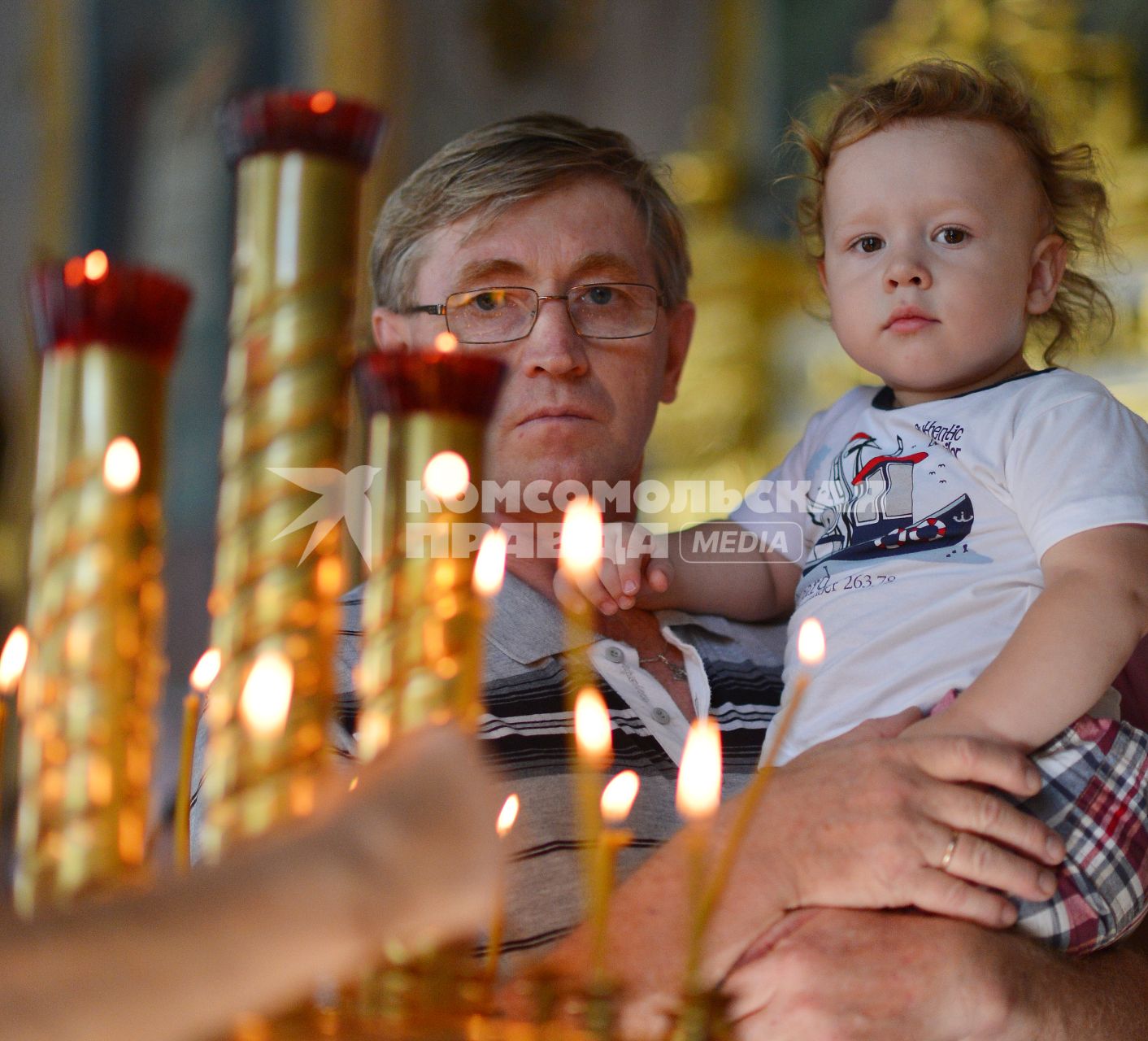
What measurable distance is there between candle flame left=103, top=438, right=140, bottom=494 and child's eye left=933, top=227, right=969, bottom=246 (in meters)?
1.06

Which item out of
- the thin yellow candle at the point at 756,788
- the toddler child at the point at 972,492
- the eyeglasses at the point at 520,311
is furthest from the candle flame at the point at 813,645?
the eyeglasses at the point at 520,311

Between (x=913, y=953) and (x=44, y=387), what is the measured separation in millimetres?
810

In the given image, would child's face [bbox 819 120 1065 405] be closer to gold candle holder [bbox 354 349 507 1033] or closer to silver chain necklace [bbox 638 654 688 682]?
silver chain necklace [bbox 638 654 688 682]

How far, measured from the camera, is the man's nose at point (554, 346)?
162 cm

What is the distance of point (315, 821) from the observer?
38 cm

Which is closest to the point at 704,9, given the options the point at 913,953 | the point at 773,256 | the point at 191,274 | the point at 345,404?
the point at 773,256

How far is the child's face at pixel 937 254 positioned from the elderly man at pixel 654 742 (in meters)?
0.35

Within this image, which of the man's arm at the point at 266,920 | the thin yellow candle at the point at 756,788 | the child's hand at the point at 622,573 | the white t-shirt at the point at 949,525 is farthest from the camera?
the child's hand at the point at 622,573

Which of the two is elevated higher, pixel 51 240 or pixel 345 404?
pixel 51 240

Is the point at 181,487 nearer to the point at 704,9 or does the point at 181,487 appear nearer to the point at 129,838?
the point at 704,9

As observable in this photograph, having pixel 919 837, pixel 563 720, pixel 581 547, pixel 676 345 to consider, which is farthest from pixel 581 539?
pixel 676 345

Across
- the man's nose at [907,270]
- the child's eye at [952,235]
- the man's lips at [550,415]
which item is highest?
the child's eye at [952,235]

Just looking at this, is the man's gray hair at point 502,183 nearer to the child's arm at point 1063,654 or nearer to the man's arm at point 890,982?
the child's arm at point 1063,654

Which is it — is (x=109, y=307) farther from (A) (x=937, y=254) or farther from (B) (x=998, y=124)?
(B) (x=998, y=124)
